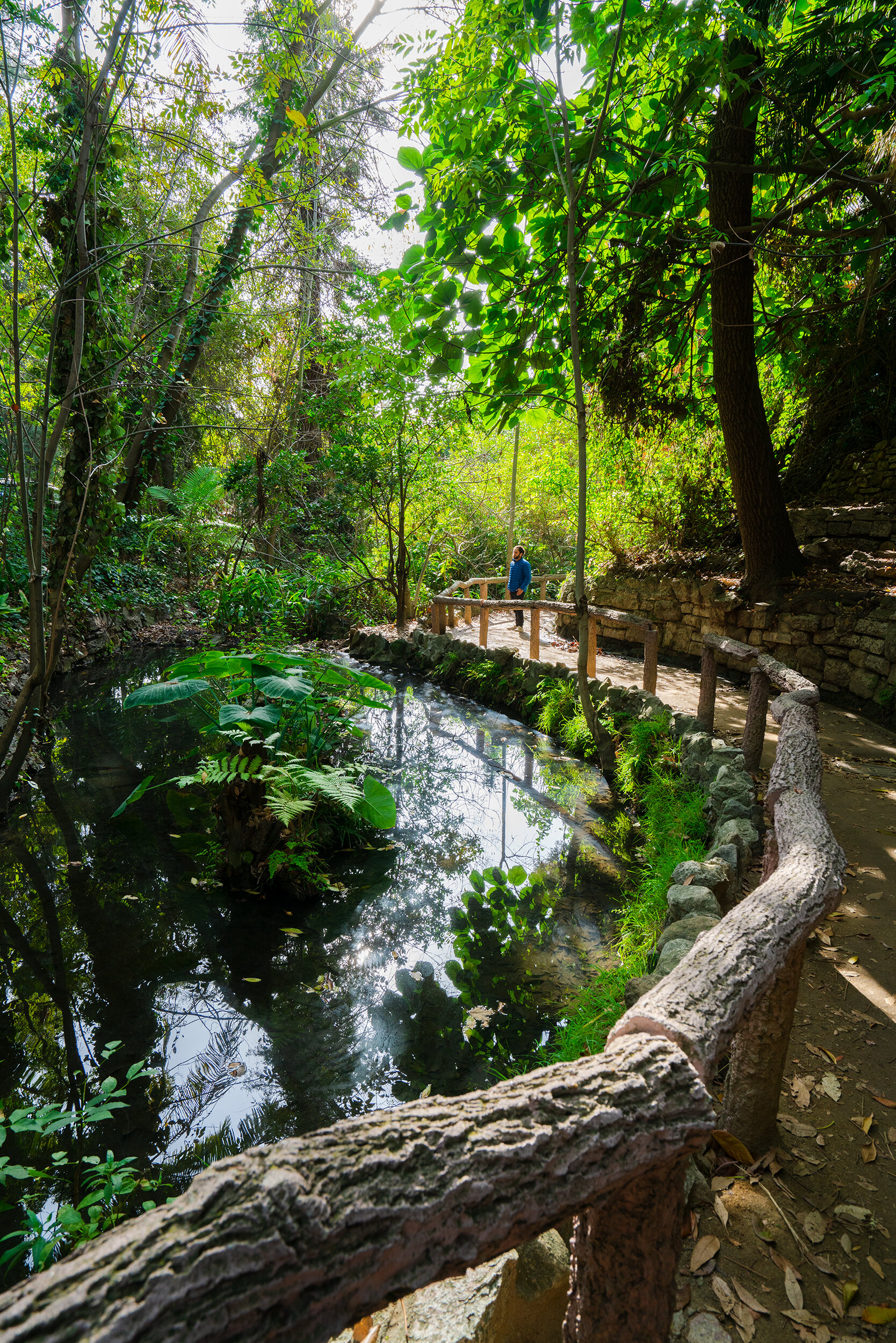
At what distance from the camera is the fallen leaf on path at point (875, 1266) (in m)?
1.61

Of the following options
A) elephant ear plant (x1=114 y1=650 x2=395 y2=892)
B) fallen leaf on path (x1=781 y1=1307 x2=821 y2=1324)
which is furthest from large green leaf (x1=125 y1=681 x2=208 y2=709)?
fallen leaf on path (x1=781 y1=1307 x2=821 y2=1324)

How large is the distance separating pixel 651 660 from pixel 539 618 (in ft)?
12.3

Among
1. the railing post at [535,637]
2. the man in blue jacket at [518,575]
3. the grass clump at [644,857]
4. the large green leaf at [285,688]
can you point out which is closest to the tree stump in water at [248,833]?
the large green leaf at [285,688]

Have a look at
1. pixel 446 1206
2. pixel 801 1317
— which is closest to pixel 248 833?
pixel 801 1317

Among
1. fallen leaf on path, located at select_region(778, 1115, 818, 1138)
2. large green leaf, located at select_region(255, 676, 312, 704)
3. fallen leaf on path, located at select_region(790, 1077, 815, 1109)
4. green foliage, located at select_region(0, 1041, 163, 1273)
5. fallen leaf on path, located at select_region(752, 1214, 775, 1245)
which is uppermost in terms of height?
large green leaf, located at select_region(255, 676, 312, 704)

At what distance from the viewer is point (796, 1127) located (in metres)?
2.01

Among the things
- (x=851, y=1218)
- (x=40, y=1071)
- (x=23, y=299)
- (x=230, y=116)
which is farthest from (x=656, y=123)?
(x=40, y=1071)

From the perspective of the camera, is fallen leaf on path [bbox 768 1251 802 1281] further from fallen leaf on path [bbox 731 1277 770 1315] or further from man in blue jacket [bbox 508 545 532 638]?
man in blue jacket [bbox 508 545 532 638]

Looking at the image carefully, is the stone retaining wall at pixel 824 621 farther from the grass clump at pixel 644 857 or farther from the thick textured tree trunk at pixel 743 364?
the grass clump at pixel 644 857

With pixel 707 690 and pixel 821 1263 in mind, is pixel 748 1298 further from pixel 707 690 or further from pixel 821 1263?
pixel 707 690

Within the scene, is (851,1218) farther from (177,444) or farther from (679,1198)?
(177,444)

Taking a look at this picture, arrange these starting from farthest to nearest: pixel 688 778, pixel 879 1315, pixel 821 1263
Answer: pixel 688 778 < pixel 821 1263 < pixel 879 1315

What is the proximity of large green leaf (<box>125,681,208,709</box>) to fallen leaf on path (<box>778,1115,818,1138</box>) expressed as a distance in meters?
3.40

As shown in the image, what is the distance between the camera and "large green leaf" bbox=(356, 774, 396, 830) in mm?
4348
